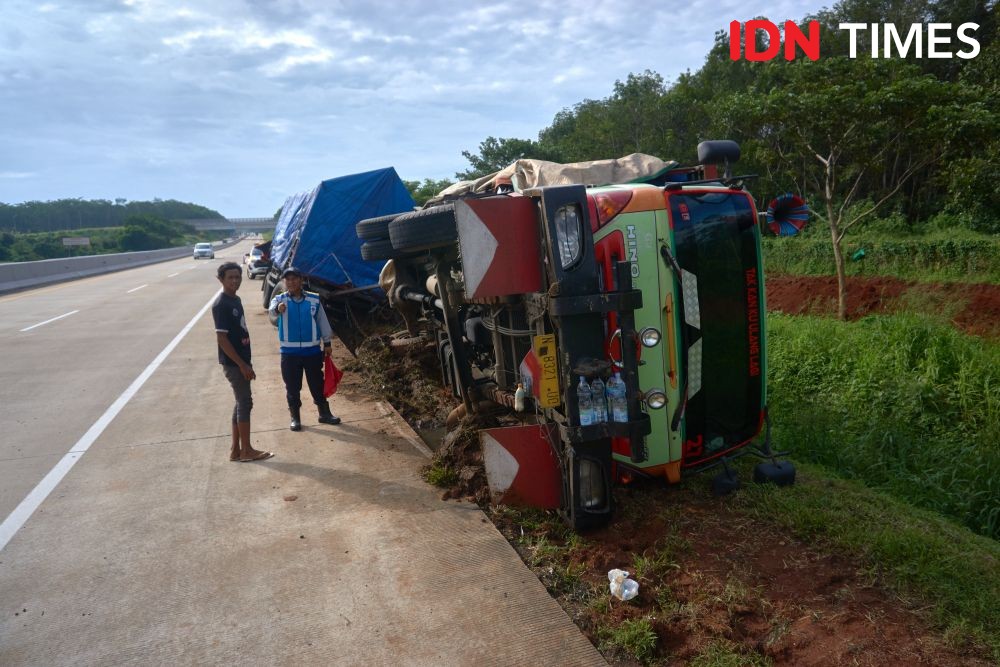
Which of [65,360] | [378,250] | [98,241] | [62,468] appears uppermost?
[98,241]

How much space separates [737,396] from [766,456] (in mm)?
601

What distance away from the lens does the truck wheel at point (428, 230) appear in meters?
4.98

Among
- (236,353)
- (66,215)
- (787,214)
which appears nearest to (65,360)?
(236,353)

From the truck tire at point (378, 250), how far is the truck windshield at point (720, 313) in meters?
3.37

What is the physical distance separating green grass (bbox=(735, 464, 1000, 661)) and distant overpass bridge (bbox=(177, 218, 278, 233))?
117194mm

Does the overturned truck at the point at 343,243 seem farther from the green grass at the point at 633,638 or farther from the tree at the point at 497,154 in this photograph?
the tree at the point at 497,154

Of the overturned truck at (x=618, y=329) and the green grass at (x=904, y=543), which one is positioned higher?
the overturned truck at (x=618, y=329)

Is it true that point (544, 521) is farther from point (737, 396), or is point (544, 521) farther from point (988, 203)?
point (988, 203)

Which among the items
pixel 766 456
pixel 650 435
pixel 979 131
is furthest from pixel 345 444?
pixel 979 131

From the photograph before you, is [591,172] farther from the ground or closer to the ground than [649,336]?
farther from the ground

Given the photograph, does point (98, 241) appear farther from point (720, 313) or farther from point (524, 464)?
point (720, 313)

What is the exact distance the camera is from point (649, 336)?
3613 millimetres

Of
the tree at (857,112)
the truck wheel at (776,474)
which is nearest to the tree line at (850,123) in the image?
the tree at (857,112)

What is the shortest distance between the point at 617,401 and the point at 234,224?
12771cm
